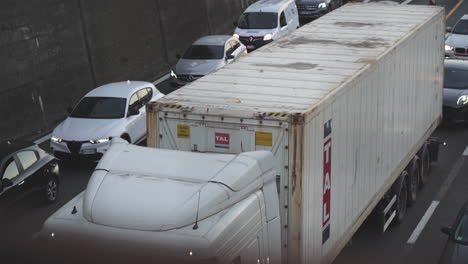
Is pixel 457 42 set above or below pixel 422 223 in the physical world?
below

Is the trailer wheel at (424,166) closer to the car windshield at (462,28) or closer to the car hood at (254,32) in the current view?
the car hood at (254,32)

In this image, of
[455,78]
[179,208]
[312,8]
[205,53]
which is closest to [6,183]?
[179,208]

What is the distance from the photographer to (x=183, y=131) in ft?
38.2

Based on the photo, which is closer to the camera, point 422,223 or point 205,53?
point 422,223

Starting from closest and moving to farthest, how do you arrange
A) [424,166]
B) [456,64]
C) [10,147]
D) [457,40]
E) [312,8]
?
1. [10,147]
2. [424,166]
3. [456,64]
4. [457,40]
5. [312,8]

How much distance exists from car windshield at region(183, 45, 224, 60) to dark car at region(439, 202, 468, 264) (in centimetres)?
1532

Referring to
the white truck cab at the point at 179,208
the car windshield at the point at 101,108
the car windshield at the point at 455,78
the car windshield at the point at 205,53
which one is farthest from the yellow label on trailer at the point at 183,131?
the car windshield at the point at 205,53

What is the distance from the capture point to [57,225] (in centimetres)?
966

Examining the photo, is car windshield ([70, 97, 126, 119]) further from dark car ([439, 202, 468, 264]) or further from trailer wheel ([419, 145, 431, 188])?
dark car ([439, 202, 468, 264])

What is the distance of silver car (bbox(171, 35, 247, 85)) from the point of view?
89.6ft

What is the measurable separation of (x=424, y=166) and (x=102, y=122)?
7794mm

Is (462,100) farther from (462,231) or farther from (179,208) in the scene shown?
(179,208)

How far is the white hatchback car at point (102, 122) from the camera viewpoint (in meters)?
20.5

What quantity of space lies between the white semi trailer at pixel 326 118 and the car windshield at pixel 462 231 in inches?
57.6
